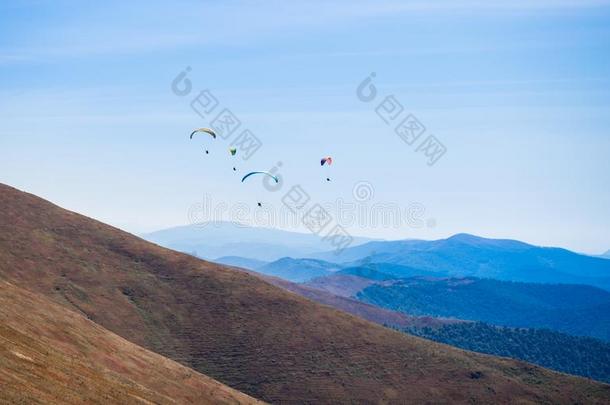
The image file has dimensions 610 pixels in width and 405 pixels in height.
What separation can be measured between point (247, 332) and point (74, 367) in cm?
6897

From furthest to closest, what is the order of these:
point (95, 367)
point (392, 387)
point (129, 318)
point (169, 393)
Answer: point (129, 318)
point (392, 387)
point (169, 393)
point (95, 367)

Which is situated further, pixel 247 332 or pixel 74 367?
pixel 247 332

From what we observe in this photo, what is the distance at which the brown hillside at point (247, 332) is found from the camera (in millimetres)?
110938

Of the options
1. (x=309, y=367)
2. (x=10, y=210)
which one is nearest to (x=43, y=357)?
(x=309, y=367)

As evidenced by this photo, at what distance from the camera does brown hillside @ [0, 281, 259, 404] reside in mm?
44378

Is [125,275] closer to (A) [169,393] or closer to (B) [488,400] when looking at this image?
(A) [169,393]

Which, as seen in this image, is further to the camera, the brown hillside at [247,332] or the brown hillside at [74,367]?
the brown hillside at [247,332]

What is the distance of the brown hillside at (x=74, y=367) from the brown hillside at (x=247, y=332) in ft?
88.8

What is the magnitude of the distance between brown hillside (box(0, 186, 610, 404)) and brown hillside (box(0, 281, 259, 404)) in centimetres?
2707

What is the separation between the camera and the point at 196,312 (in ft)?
416

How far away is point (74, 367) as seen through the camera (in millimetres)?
54688

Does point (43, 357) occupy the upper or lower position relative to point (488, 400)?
upper

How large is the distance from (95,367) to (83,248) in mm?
80914

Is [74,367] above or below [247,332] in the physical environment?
below
